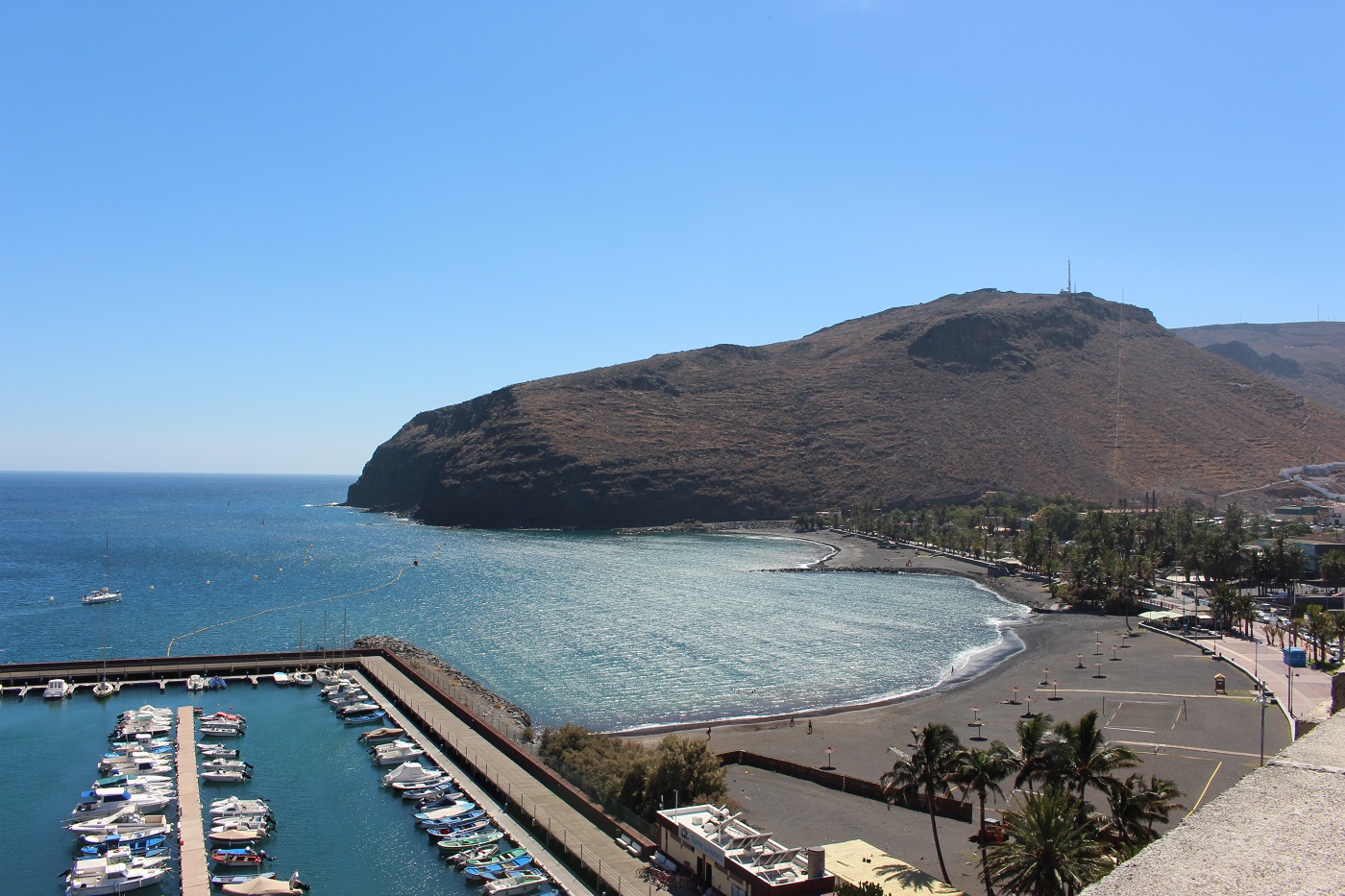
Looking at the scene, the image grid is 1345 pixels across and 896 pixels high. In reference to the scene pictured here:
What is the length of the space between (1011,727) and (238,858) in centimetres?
3822

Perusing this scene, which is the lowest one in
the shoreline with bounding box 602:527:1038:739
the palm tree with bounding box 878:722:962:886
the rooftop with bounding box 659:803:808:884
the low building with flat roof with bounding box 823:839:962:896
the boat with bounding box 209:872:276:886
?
the boat with bounding box 209:872:276:886

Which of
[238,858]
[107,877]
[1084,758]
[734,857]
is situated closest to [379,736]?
[238,858]

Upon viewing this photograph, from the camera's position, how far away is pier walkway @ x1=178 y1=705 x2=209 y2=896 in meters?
33.2

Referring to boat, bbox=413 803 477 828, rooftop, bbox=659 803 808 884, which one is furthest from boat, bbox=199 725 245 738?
rooftop, bbox=659 803 808 884

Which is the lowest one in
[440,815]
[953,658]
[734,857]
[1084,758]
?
[953,658]

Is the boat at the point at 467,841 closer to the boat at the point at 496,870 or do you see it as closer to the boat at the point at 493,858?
the boat at the point at 493,858

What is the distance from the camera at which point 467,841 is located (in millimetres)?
36438

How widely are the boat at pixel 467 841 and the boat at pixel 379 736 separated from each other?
1406 centimetres

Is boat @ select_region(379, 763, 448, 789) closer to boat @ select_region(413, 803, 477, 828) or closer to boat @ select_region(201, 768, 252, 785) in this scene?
boat @ select_region(413, 803, 477, 828)

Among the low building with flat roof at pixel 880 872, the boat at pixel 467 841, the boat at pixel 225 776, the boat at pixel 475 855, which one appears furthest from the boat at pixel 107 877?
the low building with flat roof at pixel 880 872

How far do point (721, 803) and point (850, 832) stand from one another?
4.94 m

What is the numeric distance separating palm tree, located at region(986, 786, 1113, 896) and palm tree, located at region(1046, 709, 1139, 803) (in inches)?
248

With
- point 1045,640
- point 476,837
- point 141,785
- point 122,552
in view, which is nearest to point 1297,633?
point 1045,640

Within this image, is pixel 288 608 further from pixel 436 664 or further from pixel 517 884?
pixel 517 884
